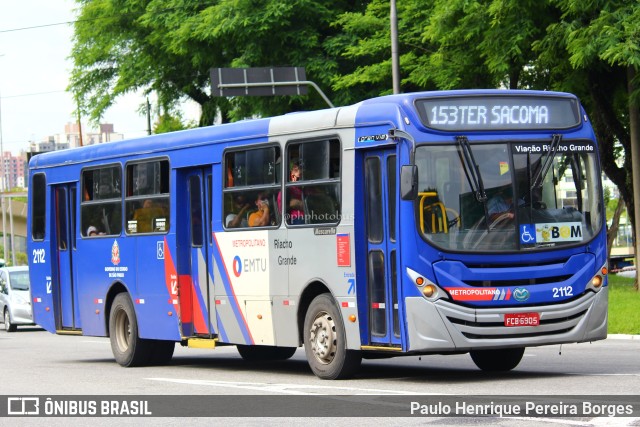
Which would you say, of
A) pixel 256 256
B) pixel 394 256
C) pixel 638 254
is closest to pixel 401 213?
pixel 394 256

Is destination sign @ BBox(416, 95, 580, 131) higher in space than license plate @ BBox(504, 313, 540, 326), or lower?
higher

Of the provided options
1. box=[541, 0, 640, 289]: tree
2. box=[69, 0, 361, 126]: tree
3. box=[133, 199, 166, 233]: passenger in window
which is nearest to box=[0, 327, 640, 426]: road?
box=[133, 199, 166, 233]: passenger in window

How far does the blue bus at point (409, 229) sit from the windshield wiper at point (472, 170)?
0.02 meters

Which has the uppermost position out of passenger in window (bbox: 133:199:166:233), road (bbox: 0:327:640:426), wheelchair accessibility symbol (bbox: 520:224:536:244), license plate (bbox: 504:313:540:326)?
passenger in window (bbox: 133:199:166:233)

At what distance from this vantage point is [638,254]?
32250mm

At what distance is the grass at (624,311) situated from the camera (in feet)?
78.9

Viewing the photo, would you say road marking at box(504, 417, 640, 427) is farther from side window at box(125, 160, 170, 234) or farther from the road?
side window at box(125, 160, 170, 234)

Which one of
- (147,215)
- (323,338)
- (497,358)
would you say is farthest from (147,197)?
(497,358)

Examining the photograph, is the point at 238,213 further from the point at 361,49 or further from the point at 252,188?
the point at 361,49

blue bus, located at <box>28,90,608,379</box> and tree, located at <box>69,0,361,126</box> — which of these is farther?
tree, located at <box>69,0,361,126</box>

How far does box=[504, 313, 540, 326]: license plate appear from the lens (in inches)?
563

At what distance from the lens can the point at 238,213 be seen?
1741cm

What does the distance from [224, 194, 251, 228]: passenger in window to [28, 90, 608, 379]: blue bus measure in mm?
24

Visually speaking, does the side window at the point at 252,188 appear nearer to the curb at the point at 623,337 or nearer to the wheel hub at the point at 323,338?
the wheel hub at the point at 323,338
